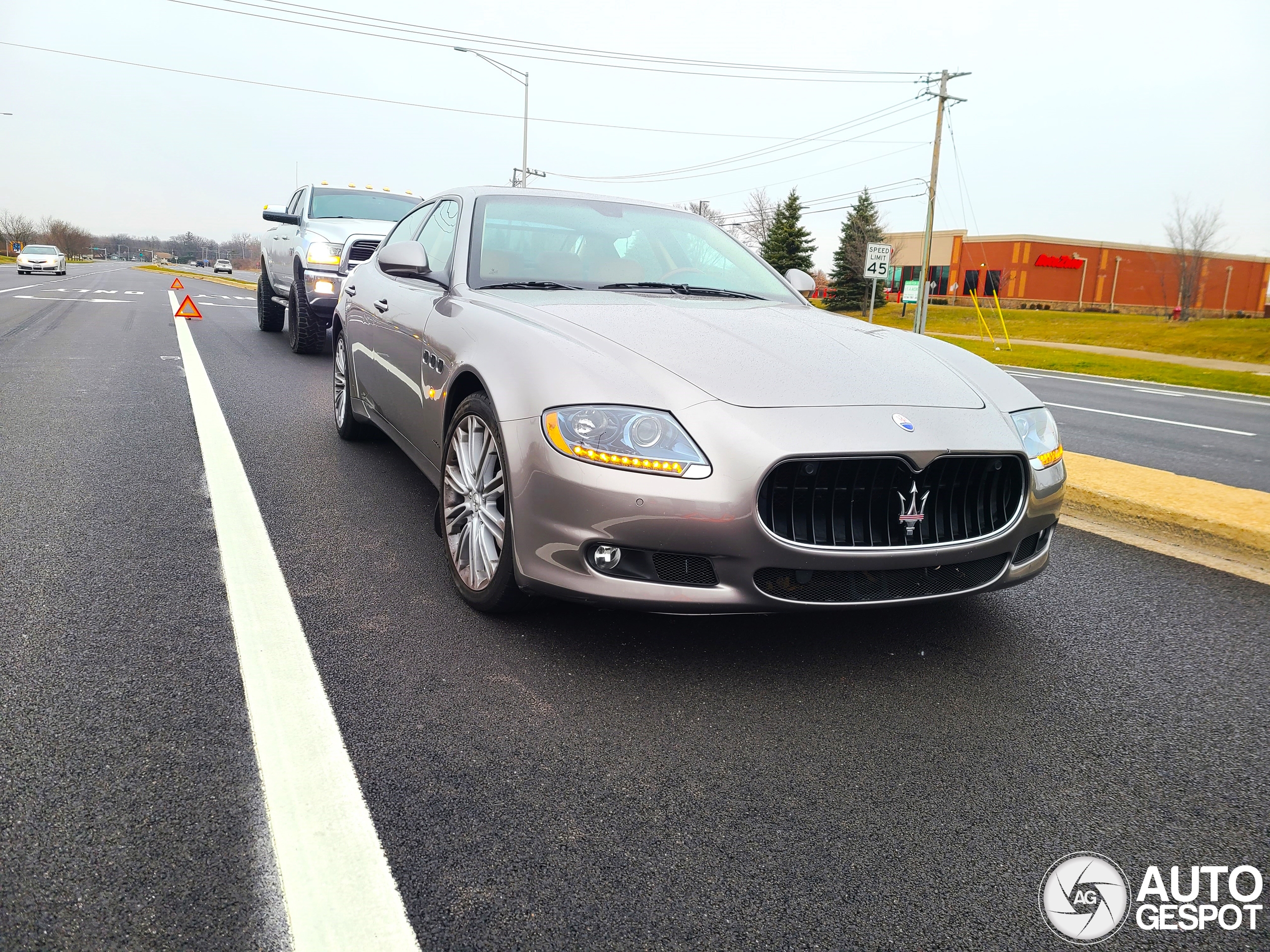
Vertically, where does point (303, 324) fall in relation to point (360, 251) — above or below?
below

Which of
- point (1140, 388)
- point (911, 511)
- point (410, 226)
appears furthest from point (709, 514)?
point (1140, 388)

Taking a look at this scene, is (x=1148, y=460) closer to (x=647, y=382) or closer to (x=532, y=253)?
(x=532, y=253)

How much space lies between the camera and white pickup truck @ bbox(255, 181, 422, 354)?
10.0 metres

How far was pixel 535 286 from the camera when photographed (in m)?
4.05

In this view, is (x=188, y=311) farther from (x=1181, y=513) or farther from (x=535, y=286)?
(x=1181, y=513)

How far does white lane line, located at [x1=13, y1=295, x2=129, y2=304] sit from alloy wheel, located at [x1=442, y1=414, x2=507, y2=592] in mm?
19963

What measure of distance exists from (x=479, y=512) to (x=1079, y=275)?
230 ft

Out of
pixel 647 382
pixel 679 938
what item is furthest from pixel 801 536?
pixel 679 938

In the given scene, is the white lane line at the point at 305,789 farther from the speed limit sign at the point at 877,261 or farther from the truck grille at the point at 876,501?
the speed limit sign at the point at 877,261

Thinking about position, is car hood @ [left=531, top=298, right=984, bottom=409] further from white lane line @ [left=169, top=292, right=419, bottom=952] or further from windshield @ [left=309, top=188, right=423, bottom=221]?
windshield @ [left=309, top=188, right=423, bottom=221]

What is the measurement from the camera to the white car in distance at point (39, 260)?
137 feet

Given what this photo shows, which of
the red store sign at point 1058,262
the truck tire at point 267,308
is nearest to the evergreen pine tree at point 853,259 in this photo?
the red store sign at point 1058,262

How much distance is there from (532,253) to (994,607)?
2459mm

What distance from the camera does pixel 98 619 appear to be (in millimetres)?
3062
